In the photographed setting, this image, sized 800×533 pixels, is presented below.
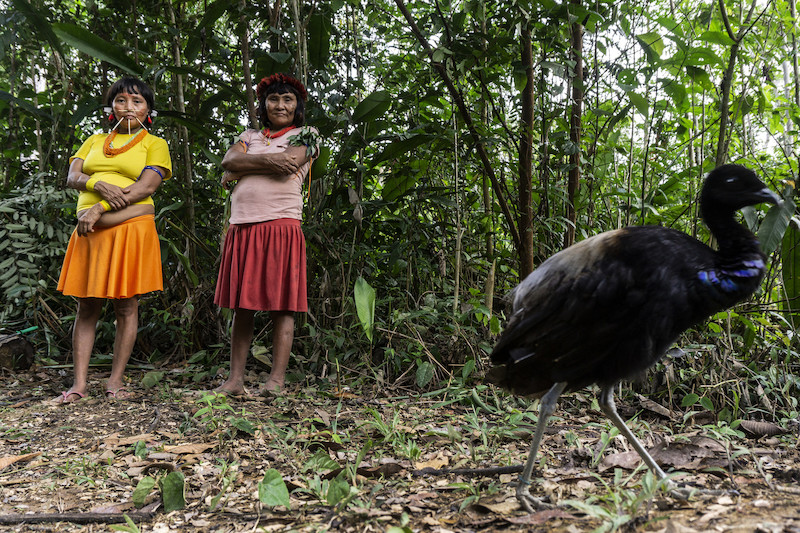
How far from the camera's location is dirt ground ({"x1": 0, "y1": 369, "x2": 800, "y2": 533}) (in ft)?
6.59

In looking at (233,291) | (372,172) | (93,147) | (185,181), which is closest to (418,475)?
(233,291)

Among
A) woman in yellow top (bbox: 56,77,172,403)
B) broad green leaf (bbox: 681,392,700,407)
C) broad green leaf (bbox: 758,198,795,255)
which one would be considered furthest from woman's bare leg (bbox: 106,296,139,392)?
broad green leaf (bbox: 758,198,795,255)

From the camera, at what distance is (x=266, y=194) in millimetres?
3793

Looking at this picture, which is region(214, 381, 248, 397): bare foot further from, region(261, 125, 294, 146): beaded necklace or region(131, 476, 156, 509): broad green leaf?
region(261, 125, 294, 146): beaded necklace

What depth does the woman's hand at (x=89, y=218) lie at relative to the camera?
11.9ft

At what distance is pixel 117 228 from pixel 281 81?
1371 millimetres

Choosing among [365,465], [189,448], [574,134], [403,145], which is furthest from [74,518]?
[574,134]

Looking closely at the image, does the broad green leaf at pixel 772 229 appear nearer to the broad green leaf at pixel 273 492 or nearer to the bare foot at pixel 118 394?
the broad green leaf at pixel 273 492

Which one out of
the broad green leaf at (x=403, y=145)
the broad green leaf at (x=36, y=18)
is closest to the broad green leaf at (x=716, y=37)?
the broad green leaf at (x=403, y=145)

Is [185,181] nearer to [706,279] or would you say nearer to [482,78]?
[482,78]

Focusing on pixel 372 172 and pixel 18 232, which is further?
pixel 18 232

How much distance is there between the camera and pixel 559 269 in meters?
2.29

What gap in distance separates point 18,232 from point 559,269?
4192mm

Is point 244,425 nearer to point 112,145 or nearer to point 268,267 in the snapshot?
point 268,267
